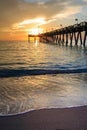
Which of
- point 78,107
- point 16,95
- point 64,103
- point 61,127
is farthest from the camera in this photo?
point 16,95

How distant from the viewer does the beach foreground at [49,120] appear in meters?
4.86

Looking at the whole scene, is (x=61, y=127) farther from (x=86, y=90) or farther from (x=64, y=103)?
(x=86, y=90)

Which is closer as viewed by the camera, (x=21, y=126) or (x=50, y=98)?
(x=21, y=126)

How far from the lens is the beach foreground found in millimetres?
4863

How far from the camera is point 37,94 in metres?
7.62

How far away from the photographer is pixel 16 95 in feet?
24.6

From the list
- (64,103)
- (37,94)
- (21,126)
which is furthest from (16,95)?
(21,126)

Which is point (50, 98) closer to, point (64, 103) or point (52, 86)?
point (64, 103)

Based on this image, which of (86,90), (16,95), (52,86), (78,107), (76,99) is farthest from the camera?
(52,86)

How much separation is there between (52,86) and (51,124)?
4002 mm

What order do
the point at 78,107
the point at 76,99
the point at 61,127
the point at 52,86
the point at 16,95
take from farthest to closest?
1. the point at 52,86
2. the point at 16,95
3. the point at 76,99
4. the point at 78,107
5. the point at 61,127

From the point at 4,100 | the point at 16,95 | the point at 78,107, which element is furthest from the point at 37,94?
the point at 78,107

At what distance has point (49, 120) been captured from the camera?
5227 millimetres

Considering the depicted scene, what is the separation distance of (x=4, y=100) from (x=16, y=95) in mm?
669
